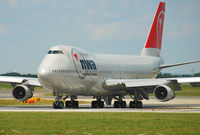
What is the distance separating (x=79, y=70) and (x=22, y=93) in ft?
18.6

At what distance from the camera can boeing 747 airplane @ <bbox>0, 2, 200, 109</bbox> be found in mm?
38312

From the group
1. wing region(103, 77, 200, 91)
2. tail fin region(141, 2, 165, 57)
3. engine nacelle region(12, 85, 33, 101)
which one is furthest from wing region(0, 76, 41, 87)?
tail fin region(141, 2, 165, 57)

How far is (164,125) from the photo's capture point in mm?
22438

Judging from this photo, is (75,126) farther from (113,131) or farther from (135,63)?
(135,63)

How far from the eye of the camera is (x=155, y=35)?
58219 mm

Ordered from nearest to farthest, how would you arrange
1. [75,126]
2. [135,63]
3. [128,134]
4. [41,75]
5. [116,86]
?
1. [128,134]
2. [75,126]
3. [41,75]
4. [116,86]
5. [135,63]

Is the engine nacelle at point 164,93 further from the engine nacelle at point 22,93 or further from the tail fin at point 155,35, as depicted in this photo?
the tail fin at point 155,35

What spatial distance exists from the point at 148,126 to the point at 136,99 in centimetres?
2316

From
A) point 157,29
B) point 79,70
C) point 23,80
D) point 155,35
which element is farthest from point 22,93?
point 157,29

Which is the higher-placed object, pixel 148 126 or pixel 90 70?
pixel 90 70

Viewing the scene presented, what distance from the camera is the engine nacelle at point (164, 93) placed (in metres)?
38.4

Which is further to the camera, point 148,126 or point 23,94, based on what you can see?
point 23,94

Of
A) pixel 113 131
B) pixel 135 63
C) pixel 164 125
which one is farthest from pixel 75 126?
pixel 135 63

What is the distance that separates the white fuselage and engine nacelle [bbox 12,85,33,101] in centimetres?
344
